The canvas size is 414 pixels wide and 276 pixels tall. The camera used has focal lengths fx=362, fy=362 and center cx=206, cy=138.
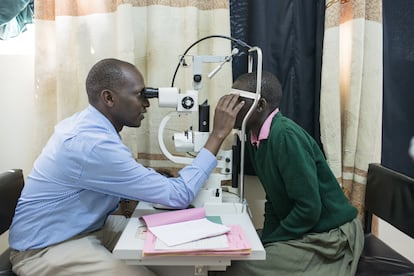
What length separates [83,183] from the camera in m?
1.16

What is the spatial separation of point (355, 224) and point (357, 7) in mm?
944

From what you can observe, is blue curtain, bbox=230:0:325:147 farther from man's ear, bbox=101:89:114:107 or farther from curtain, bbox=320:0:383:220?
man's ear, bbox=101:89:114:107

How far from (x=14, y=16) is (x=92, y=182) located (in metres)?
1.01

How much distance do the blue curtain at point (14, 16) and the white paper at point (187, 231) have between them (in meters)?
1.24

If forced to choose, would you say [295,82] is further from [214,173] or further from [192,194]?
[192,194]

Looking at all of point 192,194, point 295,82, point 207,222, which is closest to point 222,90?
point 295,82

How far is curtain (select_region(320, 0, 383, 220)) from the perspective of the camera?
1.61 meters

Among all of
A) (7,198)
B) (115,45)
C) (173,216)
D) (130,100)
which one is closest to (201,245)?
(173,216)

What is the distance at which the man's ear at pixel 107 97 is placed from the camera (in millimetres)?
1235

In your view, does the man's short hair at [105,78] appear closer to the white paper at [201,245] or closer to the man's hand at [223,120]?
the man's hand at [223,120]

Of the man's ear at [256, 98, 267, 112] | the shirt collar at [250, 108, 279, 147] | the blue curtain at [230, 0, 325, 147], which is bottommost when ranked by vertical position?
the shirt collar at [250, 108, 279, 147]

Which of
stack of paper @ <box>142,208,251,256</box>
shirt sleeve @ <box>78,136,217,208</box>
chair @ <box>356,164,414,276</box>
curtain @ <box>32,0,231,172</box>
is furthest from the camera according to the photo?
curtain @ <box>32,0,231,172</box>

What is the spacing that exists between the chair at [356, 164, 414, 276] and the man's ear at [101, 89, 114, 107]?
3.55 ft

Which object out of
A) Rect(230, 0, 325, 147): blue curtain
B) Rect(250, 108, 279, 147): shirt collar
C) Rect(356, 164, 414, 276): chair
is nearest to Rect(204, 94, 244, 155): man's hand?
Rect(250, 108, 279, 147): shirt collar
